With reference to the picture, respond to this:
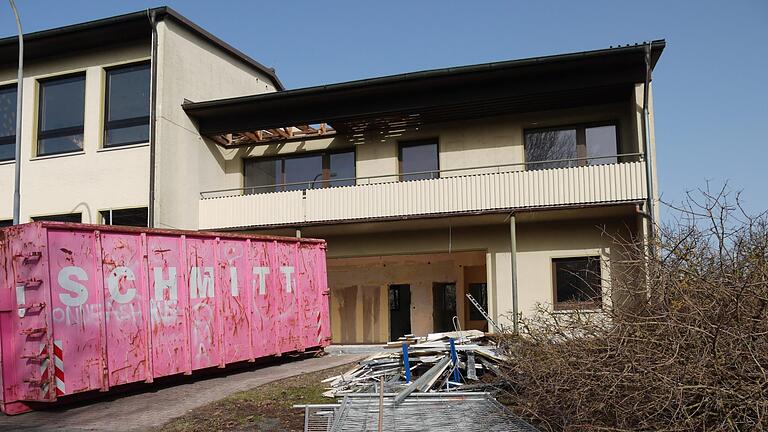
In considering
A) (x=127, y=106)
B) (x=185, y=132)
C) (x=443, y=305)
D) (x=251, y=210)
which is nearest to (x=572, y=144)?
(x=443, y=305)

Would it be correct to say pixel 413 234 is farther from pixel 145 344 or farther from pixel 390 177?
pixel 145 344

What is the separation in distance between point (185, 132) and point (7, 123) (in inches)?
252

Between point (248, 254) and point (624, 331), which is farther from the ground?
point (248, 254)

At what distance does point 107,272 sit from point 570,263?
12.4m

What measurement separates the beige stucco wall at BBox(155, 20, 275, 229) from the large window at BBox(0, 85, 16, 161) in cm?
566

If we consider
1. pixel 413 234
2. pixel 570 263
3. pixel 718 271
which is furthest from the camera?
pixel 413 234

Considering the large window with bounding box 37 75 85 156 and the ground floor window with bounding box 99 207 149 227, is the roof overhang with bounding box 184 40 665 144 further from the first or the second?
the large window with bounding box 37 75 85 156

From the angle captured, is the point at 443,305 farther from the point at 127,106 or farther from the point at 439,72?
the point at 127,106

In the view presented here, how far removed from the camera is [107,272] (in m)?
10.4

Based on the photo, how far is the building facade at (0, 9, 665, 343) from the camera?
56.9 feet

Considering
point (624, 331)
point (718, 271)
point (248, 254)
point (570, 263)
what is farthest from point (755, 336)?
point (570, 263)

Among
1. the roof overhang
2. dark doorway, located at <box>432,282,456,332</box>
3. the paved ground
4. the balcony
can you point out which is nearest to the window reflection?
the balcony

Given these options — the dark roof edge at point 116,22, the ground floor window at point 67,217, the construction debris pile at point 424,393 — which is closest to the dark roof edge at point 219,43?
the dark roof edge at point 116,22

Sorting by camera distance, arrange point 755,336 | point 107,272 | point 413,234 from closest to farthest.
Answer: point 755,336 < point 107,272 < point 413,234
